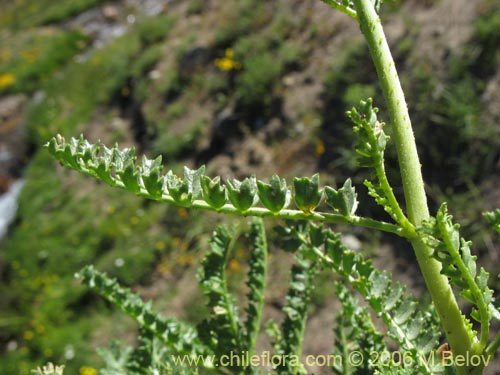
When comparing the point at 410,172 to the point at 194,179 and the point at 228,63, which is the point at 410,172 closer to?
the point at 194,179

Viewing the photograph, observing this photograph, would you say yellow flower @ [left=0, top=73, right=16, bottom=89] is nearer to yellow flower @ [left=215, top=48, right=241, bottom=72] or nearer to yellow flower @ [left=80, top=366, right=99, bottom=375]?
yellow flower @ [left=215, top=48, right=241, bottom=72]

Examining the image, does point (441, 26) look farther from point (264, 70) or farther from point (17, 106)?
point (17, 106)

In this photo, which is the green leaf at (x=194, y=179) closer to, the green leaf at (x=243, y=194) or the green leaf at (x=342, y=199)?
the green leaf at (x=243, y=194)

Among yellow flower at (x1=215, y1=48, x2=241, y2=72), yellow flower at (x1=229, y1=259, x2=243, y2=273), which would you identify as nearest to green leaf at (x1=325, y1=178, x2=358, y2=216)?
yellow flower at (x1=229, y1=259, x2=243, y2=273)

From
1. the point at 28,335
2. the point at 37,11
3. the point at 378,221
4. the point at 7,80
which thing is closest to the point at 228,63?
the point at 28,335

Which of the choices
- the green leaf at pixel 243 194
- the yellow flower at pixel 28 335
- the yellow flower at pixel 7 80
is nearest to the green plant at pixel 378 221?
the green leaf at pixel 243 194

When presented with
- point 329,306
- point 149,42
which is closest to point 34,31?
point 149,42
